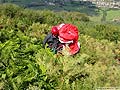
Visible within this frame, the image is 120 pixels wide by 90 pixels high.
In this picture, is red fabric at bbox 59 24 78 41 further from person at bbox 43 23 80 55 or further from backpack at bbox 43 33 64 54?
backpack at bbox 43 33 64 54

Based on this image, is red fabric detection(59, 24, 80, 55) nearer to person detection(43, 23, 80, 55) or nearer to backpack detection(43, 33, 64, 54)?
person detection(43, 23, 80, 55)

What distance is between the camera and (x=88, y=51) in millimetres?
5379

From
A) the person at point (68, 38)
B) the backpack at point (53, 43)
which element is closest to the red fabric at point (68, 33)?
the person at point (68, 38)

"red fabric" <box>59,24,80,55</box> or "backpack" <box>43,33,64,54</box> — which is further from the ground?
"red fabric" <box>59,24,80,55</box>

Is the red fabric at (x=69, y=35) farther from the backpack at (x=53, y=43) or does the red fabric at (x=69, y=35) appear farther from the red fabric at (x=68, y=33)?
the backpack at (x=53, y=43)

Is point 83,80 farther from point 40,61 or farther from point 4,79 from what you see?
→ point 4,79

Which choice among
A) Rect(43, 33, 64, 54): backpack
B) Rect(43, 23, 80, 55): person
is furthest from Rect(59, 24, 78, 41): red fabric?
Rect(43, 33, 64, 54): backpack

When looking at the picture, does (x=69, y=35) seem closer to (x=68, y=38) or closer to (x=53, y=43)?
(x=68, y=38)

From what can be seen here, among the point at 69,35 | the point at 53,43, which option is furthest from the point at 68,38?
the point at 53,43

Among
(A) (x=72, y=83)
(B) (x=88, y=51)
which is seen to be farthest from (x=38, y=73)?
(B) (x=88, y=51)

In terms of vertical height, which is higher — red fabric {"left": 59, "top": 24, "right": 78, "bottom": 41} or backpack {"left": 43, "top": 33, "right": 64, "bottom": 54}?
Result: red fabric {"left": 59, "top": 24, "right": 78, "bottom": 41}

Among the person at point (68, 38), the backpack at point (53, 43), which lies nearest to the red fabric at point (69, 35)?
the person at point (68, 38)

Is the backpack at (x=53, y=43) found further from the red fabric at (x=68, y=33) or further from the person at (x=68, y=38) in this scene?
the red fabric at (x=68, y=33)

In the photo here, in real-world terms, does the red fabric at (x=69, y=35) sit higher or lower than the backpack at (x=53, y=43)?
higher
